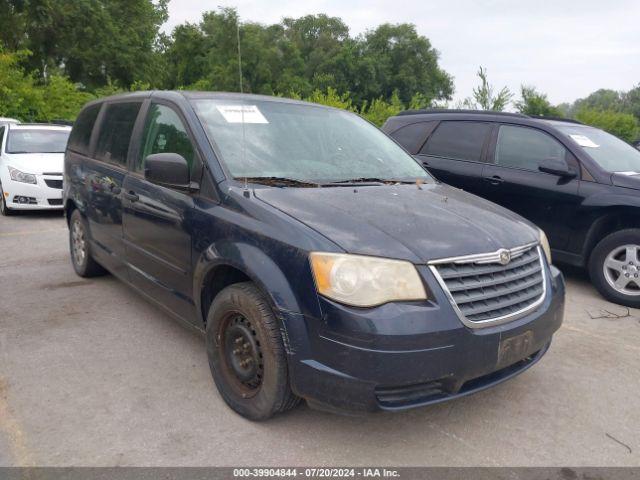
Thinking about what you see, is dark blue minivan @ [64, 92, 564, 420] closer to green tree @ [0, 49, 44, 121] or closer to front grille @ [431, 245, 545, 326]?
front grille @ [431, 245, 545, 326]

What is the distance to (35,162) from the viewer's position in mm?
8719

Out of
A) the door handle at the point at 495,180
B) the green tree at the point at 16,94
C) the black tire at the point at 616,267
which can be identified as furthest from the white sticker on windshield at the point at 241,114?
the green tree at the point at 16,94

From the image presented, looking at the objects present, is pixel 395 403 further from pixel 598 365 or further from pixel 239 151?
pixel 598 365

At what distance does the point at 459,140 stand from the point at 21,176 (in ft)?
22.2

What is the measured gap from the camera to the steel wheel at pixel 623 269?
4801mm

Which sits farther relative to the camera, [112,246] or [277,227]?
[112,246]

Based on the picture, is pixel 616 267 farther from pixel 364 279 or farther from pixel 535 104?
pixel 535 104

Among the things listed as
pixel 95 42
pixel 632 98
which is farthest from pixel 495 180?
pixel 632 98

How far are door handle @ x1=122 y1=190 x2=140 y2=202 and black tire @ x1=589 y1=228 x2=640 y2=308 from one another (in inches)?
161

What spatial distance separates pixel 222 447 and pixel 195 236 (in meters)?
1.14

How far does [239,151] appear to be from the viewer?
315cm

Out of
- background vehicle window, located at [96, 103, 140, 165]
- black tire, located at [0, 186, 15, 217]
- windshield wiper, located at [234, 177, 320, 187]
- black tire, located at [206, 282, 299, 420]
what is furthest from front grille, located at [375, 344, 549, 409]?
black tire, located at [0, 186, 15, 217]

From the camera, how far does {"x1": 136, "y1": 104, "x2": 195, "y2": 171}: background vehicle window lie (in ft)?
10.8

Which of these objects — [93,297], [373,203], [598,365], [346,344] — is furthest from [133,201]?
[598,365]
